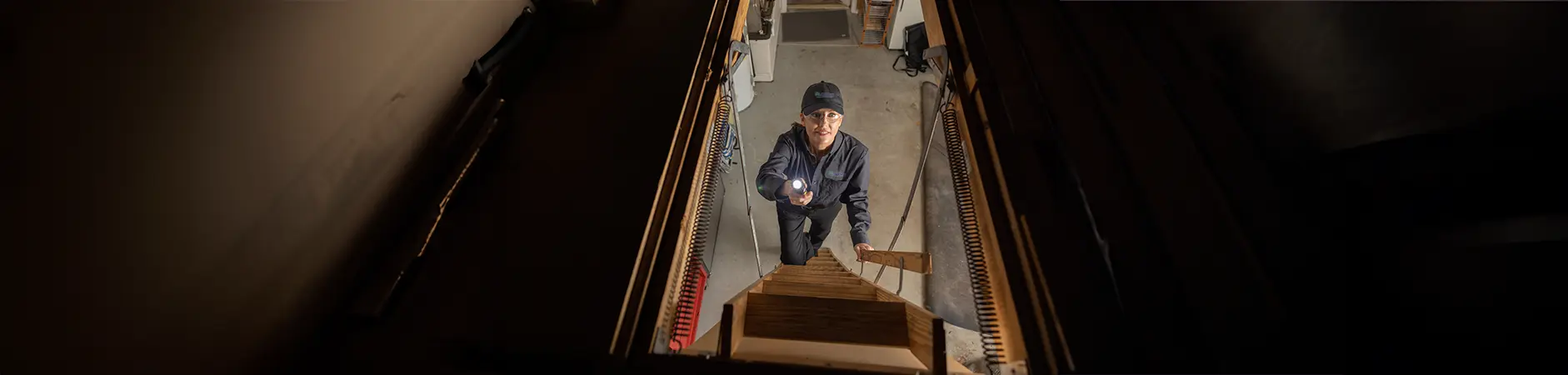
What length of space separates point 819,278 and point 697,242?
0.41 m

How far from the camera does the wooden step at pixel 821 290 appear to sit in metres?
1.33

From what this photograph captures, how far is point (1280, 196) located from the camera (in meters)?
0.88

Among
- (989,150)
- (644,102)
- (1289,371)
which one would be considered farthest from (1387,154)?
(644,102)

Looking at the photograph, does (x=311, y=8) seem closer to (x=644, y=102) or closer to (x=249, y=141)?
(x=249, y=141)

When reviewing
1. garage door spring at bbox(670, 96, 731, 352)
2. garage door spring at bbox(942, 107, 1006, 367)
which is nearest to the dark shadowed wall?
garage door spring at bbox(670, 96, 731, 352)

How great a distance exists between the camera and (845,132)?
3.79 meters

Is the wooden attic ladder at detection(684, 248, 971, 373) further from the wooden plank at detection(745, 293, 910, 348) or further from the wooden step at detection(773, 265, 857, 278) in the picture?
the wooden step at detection(773, 265, 857, 278)

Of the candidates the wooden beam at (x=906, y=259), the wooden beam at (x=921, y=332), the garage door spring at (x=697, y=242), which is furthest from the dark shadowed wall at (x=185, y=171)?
the wooden beam at (x=906, y=259)

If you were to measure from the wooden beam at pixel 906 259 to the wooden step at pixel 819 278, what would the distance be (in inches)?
8.5

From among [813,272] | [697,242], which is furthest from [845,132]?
[697,242]

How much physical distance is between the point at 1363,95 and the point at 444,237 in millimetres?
1452

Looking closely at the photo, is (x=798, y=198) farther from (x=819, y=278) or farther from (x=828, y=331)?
(x=828, y=331)

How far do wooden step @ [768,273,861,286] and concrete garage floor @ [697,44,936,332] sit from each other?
1.12 meters

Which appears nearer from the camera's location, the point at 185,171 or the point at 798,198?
the point at 185,171
